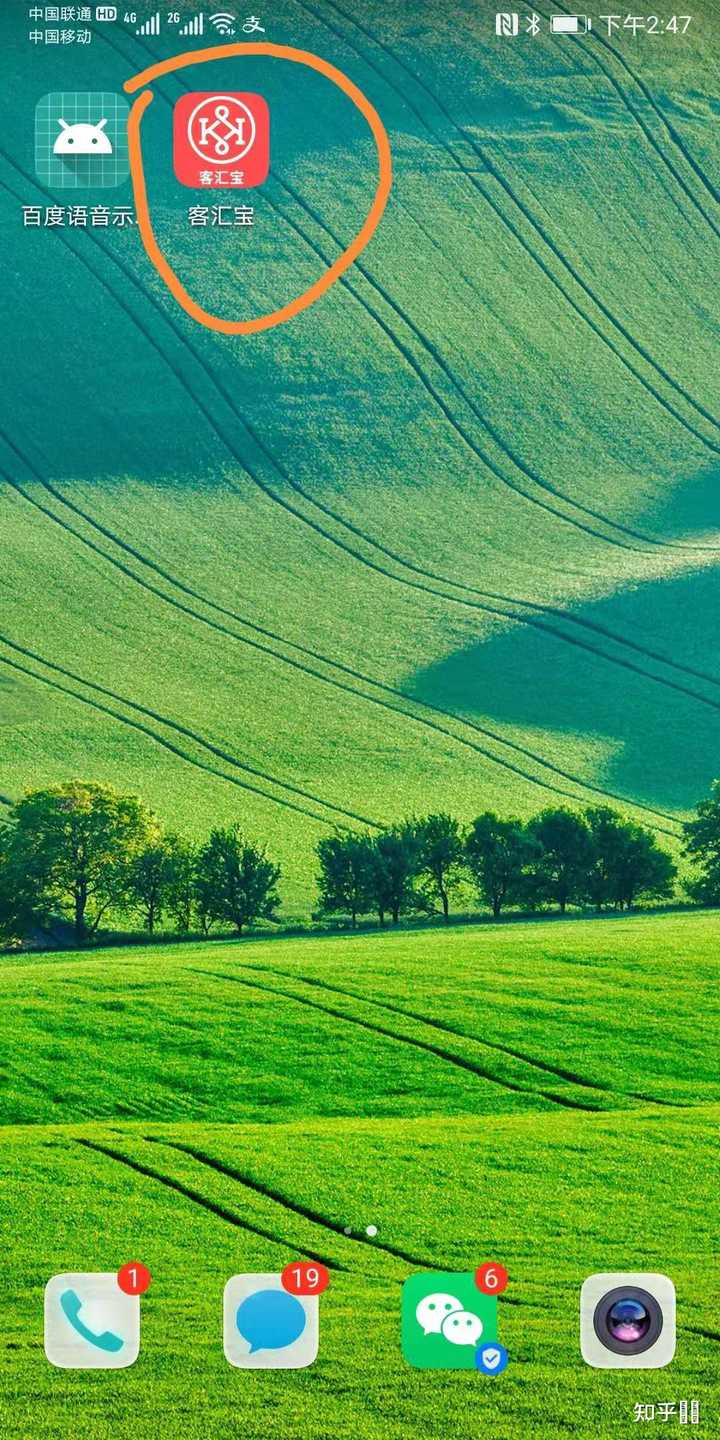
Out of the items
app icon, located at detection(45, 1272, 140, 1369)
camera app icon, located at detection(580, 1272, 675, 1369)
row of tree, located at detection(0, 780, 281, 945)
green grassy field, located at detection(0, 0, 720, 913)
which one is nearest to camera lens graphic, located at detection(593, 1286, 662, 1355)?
camera app icon, located at detection(580, 1272, 675, 1369)

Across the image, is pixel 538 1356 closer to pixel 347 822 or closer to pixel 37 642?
pixel 347 822

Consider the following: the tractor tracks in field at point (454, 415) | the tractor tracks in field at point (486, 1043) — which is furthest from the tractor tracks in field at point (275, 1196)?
the tractor tracks in field at point (454, 415)

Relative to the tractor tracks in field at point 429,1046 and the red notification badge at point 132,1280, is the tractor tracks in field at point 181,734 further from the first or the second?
the red notification badge at point 132,1280

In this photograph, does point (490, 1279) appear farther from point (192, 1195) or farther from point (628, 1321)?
point (192, 1195)

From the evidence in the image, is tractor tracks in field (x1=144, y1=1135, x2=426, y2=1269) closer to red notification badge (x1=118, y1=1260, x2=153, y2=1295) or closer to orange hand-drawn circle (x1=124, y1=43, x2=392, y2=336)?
red notification badge (x1=118, y1=1260, x2=153, y2=1295)

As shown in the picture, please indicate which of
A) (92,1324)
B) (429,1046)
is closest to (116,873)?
(429,1046)

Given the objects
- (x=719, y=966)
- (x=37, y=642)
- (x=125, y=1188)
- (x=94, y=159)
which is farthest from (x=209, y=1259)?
(x=37, y=642)
